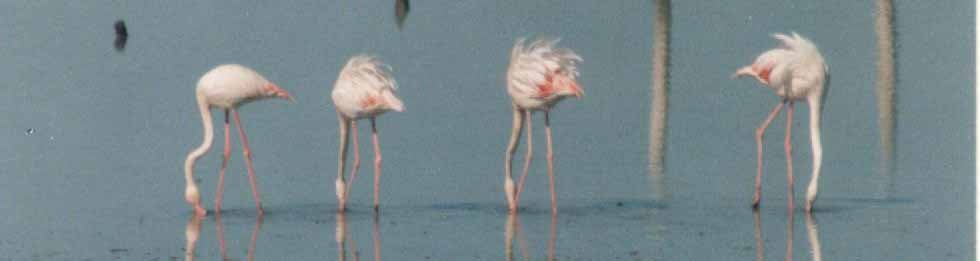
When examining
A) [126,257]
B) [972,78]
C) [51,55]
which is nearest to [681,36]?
[972,78]

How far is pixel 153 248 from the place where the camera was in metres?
10.0

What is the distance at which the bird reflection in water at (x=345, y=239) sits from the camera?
9.78m

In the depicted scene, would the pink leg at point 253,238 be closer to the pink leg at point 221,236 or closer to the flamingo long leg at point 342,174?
the pink leg at point 221,236

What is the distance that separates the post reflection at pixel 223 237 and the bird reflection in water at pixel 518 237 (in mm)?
1180

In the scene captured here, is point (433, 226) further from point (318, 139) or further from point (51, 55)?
point (51, 55)

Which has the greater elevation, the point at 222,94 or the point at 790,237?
the point at 222,94

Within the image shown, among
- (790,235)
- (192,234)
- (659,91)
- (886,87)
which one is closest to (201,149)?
(192,234)

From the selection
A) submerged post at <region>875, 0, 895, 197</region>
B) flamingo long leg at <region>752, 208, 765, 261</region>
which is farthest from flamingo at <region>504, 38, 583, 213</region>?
submerged post at <region>875, 0, 895, 197</region>

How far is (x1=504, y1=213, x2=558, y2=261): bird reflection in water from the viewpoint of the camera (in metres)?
9.80

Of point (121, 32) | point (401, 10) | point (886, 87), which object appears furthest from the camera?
point (401, 10)

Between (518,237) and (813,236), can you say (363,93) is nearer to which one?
(518,237)

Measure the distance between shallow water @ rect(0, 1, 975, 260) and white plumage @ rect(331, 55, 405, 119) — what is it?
57 centimetres

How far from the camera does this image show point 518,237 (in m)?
10.4

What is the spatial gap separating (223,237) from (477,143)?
12.8ft
